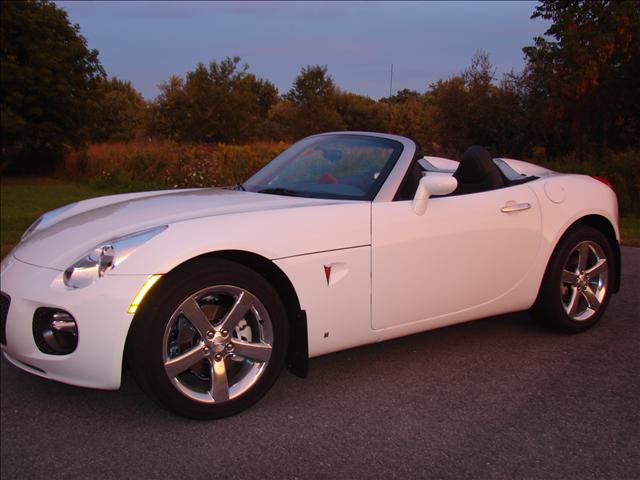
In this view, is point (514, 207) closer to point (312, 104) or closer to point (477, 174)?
point (477, 174)

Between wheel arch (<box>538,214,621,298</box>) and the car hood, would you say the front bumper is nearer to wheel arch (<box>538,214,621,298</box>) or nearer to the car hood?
the car hood

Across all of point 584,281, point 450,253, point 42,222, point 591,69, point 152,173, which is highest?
point 591,69

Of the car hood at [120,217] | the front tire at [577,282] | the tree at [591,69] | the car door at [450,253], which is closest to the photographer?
the car hood at [120,217]

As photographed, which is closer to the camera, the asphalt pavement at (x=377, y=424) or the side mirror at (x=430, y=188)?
the asphalt pavement at (x=377, y=424)

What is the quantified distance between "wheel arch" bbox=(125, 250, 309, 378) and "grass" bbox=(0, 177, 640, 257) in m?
4.89

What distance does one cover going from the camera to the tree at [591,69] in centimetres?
1477

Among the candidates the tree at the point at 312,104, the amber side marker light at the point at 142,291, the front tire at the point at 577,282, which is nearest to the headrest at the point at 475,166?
the front tire at the point at 577,282

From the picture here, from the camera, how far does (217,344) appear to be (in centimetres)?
313

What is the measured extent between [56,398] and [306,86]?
30735 mm

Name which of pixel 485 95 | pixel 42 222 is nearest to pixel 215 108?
pixel 485 95

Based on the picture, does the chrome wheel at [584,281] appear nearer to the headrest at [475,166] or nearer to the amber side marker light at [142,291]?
the headrest at [475,166]

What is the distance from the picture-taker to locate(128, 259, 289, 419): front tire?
9.53 ft

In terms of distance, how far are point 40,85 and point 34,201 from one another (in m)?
8.39

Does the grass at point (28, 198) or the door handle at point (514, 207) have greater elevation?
the door handle at point (514, 207)
